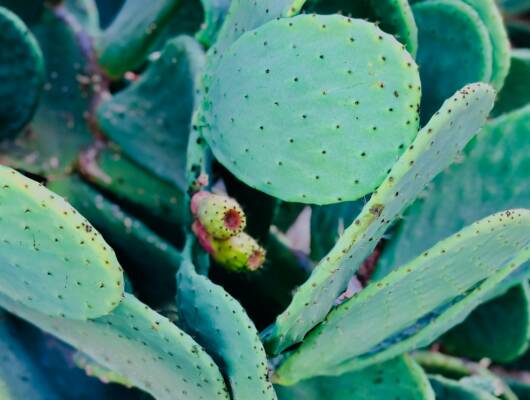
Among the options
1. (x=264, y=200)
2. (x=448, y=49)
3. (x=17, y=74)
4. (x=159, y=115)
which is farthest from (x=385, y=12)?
(x=17, y=74)

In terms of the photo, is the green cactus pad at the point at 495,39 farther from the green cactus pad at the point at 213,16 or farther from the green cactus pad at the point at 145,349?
the green cactus pad at the point at 145,349

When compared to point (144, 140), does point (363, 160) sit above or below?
above

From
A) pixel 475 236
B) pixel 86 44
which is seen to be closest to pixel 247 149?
pixel 475 236

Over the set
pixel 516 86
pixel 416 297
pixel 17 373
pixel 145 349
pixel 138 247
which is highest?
pixel 516 86

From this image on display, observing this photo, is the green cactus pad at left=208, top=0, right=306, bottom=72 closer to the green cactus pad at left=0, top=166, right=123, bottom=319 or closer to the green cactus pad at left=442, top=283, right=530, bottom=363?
the green cactus pad at left=0, top=166, right=123, bottom=319

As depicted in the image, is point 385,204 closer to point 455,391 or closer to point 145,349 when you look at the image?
point 145,349

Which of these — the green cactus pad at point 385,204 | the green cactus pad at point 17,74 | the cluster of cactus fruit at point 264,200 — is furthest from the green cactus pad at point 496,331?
the green cactus pad at point 17,74

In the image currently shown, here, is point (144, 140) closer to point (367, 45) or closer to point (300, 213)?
point (300, 213)

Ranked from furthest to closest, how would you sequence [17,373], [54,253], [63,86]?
[63,86]
[17,373]
[54,253]
